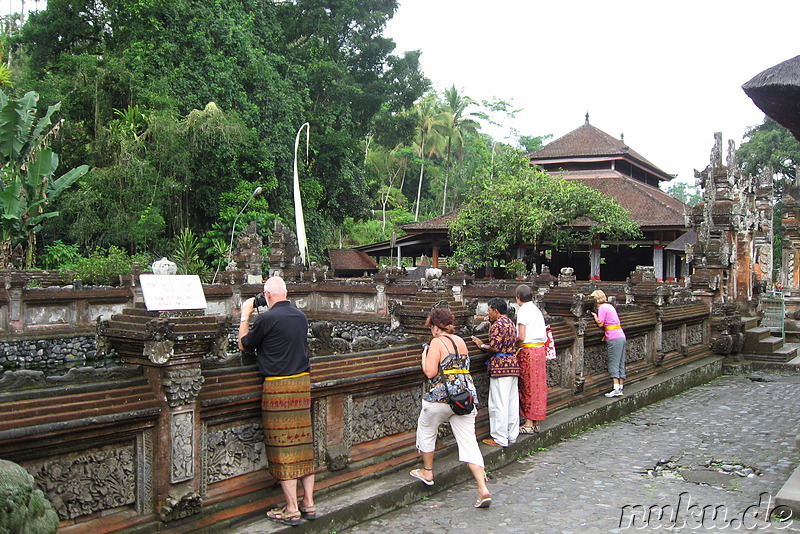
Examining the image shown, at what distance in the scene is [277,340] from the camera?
4.61 metres

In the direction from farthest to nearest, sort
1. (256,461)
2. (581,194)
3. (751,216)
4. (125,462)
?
(581,194), (751,216), (256,461), (125,462)

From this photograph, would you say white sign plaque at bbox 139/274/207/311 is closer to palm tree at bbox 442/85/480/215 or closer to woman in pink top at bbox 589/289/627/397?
woman in pink top at bbox 589/289/627/397

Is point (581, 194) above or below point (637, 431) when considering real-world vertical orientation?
above

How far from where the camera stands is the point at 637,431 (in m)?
8.62

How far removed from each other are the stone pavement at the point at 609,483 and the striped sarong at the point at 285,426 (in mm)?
405

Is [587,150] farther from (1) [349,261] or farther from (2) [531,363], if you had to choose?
(2) [531,363]

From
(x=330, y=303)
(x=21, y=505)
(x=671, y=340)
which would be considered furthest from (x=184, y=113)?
(x=21, y=505)

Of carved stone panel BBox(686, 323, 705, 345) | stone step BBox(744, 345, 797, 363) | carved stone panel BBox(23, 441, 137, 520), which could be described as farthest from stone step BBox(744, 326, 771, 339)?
carved stone panel BBox(23, 441, 137, 520)

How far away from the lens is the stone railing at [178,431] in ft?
12.1

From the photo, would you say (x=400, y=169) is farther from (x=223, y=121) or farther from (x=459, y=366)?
(x=459, y=366)

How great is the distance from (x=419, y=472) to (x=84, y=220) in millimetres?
23257

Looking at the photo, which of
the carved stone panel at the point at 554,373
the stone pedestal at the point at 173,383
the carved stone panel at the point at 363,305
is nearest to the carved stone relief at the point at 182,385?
the stone pedestal at the point at 173,383

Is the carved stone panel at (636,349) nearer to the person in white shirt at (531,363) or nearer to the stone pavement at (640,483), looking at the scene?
the stone pavement at (640,483)

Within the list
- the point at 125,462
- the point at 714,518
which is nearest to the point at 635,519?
the point at 714,518
